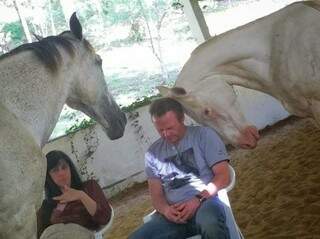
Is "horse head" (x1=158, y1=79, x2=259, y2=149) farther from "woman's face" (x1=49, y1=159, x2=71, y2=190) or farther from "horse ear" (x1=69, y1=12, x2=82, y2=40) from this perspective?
"woman's face" (x1=49, y1=159, x2=71, y2=190)

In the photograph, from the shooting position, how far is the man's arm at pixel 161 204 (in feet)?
8.19

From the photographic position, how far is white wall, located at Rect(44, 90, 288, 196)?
595cm

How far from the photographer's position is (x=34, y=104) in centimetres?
246

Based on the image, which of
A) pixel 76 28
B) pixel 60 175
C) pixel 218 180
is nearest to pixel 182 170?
pixel 218 180

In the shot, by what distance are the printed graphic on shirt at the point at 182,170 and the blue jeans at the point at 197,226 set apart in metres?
0.21

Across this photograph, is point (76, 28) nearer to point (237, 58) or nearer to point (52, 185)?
point (52, 185)

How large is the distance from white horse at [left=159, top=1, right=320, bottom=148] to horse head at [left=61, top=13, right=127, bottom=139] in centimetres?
42

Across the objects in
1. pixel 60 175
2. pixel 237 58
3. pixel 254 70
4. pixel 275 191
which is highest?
pixel 237 58

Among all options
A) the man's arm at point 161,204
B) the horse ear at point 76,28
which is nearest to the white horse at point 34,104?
the horse ear at point 76,28

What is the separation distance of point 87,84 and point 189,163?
2.86 feet

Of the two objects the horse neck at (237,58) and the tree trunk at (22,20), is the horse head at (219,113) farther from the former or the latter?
the tree trunk at (22,20)

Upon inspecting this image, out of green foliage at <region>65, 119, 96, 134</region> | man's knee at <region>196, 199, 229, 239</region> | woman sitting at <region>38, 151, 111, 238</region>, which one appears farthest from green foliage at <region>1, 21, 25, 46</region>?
man's knee at <region>196, 199, 229, 239</region>

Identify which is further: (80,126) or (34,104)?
(80,126)

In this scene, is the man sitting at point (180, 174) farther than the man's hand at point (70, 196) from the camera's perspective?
No
